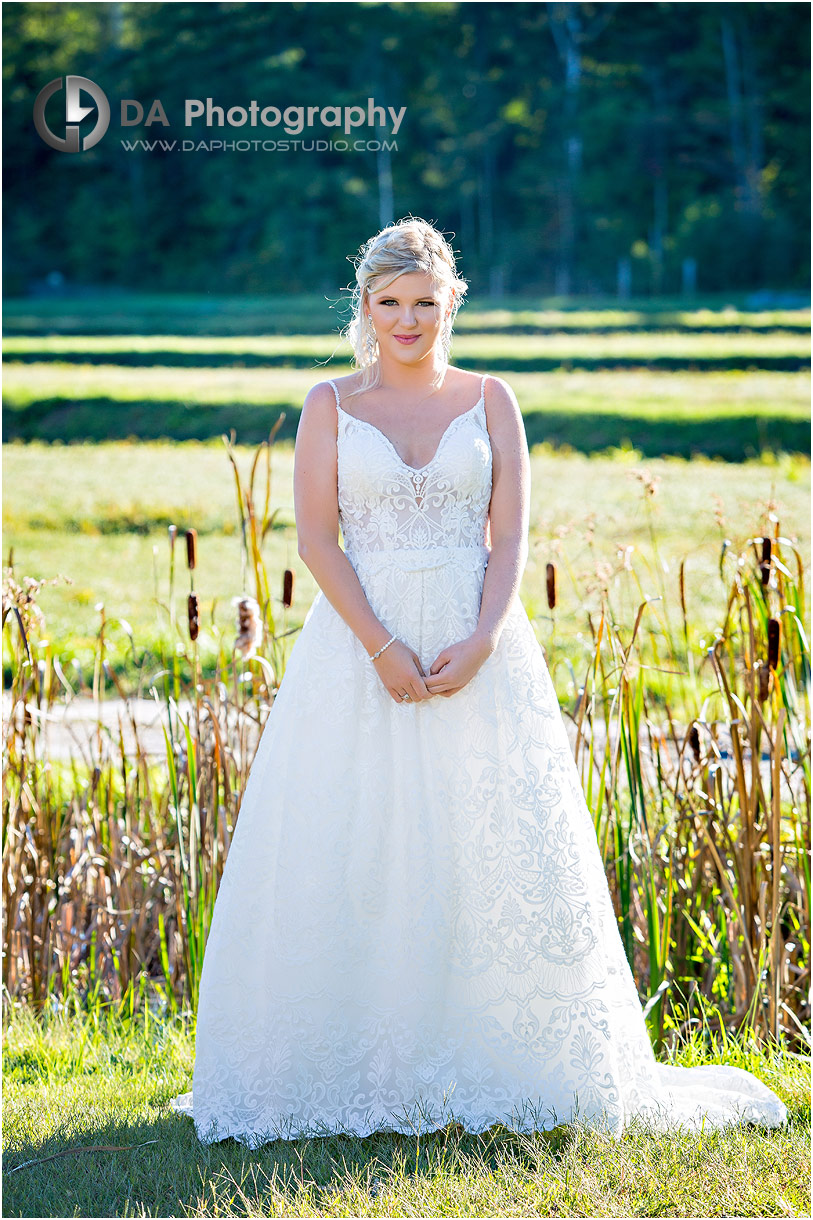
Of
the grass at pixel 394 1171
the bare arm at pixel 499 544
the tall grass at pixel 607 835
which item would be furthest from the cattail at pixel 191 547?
the grass at pixel 394 1171

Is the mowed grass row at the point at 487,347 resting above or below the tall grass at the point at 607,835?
above

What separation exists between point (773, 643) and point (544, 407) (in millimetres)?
12997

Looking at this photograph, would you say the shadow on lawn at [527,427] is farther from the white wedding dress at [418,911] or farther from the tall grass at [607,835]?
the white wedding dress at [418,911]

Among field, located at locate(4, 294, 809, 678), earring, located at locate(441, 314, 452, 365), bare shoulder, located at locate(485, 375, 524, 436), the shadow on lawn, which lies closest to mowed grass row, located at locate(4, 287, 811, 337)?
field, located at locate(4, 294, 809, 678)

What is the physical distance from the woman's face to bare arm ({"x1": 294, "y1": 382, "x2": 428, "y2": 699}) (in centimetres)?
18

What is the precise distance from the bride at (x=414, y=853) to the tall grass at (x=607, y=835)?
0.34m

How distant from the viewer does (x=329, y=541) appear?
2.41m

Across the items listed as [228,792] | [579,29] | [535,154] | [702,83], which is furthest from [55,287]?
[228,792]

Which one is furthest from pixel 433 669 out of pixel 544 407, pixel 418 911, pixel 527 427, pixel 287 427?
pixel 287 427

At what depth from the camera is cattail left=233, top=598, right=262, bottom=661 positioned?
2.95 m

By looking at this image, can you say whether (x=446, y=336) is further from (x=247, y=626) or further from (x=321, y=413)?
(x=247, y=626)

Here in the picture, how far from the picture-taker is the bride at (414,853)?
7.50 ft

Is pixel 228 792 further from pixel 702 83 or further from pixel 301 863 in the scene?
pixel 702 83

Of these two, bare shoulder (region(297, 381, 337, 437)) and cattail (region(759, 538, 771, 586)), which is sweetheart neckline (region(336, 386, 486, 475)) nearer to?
bare shoulder (region(297, 381, 337, 437))
